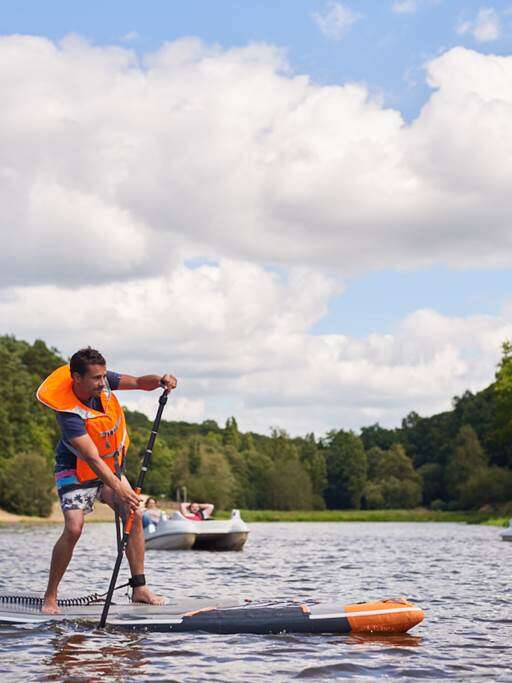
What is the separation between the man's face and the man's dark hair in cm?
3

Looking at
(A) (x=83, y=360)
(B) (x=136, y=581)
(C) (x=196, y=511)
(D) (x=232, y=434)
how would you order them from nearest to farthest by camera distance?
(A) (x=83, y=360)
(B) (x=136, y=581)
(C) (x=196, y=511)
(D) (x=232, y=434)

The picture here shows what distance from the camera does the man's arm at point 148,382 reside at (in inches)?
376

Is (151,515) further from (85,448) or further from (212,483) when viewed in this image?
(212,483)

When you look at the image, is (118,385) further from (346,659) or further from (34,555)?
(34,555)

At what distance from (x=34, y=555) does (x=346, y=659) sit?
18091mm

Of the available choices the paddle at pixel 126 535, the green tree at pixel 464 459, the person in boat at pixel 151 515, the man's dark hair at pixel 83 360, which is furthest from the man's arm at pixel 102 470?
the green tree at pixel 464 459

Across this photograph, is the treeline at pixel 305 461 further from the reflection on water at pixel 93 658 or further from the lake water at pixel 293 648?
the reflection on water at pixel 93 658

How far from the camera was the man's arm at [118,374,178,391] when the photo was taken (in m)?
9.55

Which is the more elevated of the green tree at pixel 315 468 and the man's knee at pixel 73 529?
the green tree at pixel 315 468

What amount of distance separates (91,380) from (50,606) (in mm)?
2303

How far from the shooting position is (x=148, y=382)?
9.67 meters

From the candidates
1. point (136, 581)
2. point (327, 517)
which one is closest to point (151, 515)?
point (136, 581)

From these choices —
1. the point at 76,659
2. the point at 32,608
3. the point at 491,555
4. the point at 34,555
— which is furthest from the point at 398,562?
the point at 76,659

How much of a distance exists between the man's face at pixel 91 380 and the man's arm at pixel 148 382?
2.02 feet
